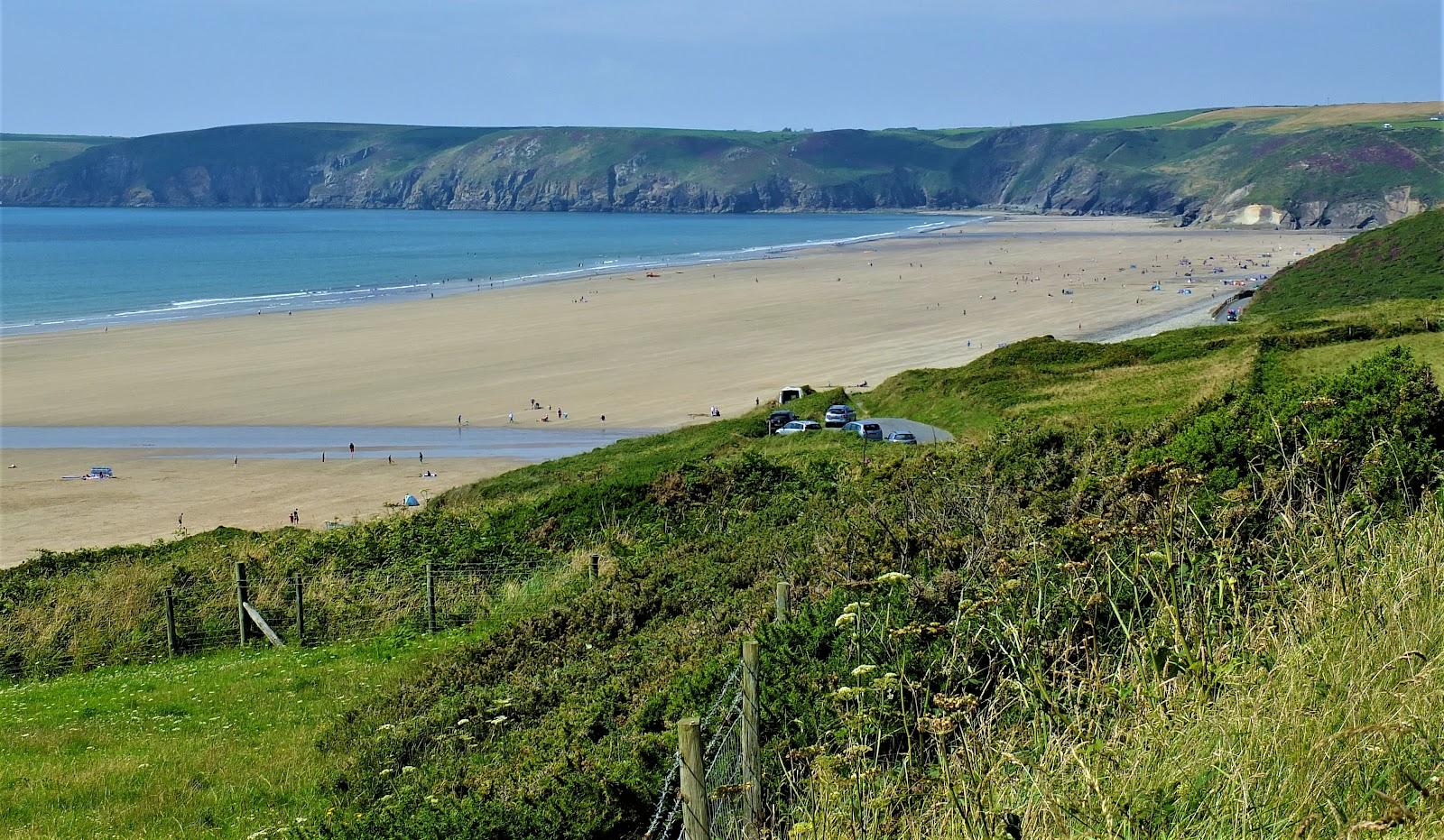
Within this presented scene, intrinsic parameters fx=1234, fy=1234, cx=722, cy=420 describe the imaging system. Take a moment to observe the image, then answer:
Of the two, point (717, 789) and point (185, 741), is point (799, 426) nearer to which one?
point (185, 741)

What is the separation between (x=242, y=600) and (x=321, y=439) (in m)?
31.3

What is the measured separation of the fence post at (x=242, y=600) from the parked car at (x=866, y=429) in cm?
1512

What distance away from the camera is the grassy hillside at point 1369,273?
187ft

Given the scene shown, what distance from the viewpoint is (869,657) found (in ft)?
20.0

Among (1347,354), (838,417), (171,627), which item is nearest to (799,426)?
(838,417)

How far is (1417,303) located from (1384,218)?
6222 inches

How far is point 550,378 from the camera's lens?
5653 cm

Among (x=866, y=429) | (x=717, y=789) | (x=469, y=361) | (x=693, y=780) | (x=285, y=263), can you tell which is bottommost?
(x=469, y=361)

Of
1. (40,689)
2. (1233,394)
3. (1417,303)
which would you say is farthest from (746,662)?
(1417,303)

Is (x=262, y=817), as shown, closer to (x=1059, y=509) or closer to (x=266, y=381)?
(x=1059, y=509)

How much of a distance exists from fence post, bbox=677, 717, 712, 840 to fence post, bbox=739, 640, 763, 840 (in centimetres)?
90

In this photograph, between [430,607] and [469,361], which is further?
[469,361]

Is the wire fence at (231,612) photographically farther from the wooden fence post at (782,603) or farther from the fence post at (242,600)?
the wooden fence post at (782,603)

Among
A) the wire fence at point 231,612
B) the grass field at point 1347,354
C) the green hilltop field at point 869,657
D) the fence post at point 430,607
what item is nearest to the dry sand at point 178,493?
the green hilltop field at point 869,657
